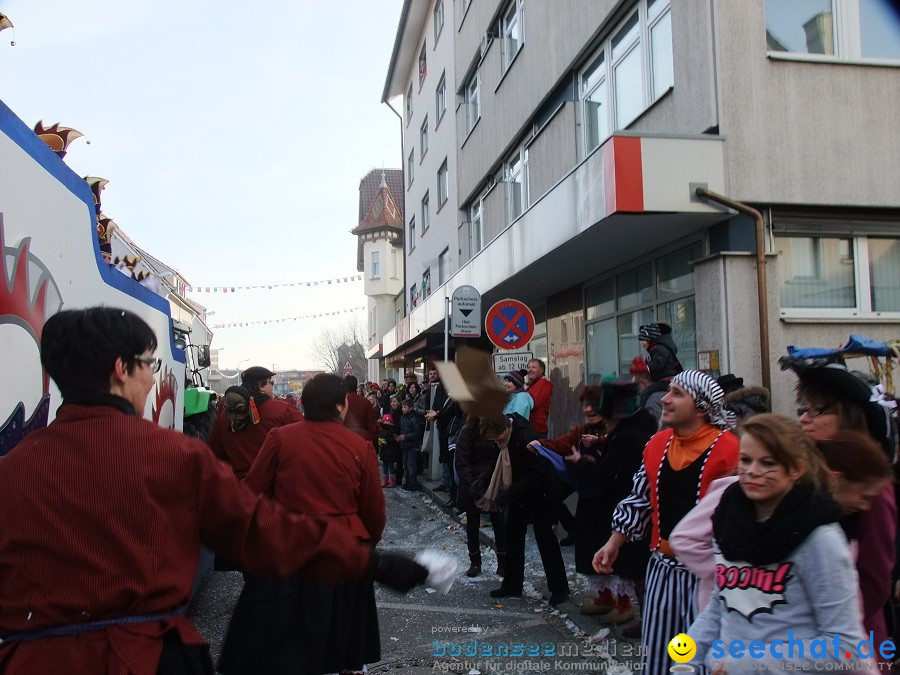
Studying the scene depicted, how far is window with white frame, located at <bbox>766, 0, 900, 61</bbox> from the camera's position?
26.4 ft

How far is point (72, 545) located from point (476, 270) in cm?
1286

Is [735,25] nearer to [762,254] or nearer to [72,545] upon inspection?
[762,254]

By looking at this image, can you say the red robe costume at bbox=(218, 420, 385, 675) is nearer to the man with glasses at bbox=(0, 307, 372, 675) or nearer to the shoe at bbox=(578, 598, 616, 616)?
the man with glasses at bbox=(0, 307, 372, 675)

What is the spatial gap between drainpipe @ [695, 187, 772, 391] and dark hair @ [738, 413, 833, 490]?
5.39 metres

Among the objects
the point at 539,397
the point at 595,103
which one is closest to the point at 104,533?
the point at 539,397

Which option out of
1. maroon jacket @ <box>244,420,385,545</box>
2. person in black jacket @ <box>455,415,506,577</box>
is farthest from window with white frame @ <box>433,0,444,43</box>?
maroon jacket @ <box>244,420,385,545</box>

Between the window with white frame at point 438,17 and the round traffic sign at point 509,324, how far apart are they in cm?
1615

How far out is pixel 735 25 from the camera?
7770 mm

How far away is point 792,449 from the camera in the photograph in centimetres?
248

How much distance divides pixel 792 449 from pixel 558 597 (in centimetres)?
375

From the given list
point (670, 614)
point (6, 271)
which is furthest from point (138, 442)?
point (670, 614)

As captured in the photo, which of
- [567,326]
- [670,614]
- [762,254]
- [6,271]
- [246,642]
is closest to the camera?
[6,271]

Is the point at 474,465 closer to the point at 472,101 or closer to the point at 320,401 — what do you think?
the point at 320,401

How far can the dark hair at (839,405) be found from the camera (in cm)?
311
